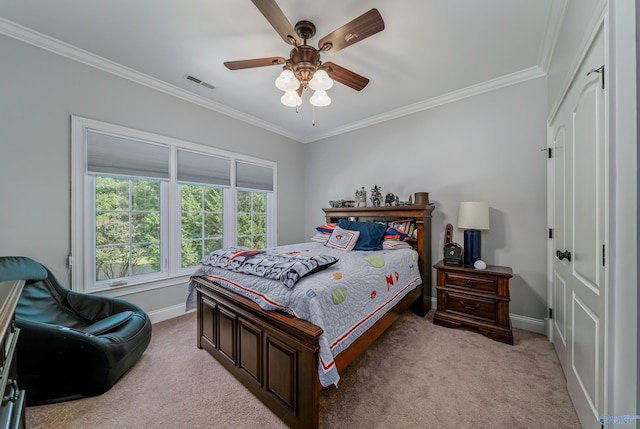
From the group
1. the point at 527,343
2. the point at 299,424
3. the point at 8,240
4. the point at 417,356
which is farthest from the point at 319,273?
the point at 8,240

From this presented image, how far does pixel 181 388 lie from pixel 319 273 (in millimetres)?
1308

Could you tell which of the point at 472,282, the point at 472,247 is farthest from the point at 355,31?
the point at 472,282

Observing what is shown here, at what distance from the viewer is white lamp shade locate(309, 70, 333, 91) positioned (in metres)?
1.72

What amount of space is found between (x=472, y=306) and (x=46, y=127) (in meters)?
4.43

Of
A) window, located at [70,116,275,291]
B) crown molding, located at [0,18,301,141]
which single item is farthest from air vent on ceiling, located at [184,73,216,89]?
window, located at [70,116,275,291]

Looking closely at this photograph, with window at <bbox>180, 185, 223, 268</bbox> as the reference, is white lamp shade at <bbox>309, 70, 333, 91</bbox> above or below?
above

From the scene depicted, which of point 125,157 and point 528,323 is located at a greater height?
point 125,157

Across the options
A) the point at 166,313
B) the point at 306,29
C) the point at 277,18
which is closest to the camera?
the point at 277,18

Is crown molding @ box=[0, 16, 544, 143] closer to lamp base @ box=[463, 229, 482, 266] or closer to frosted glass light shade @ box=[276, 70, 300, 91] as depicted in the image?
lamp base @ box=[463, 229, 482, 266]

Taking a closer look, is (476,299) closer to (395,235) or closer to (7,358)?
(395,235)

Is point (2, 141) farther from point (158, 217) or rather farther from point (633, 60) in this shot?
point (633, 60)

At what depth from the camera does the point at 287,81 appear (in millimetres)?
1729

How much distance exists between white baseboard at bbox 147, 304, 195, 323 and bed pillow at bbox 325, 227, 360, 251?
2027 millimetres

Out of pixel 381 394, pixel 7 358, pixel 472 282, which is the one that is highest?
pixel 7 358
